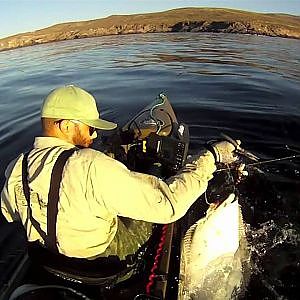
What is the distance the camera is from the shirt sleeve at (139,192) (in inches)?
124

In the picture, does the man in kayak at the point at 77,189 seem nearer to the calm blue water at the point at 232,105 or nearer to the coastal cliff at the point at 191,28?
the calm blue water at the point at 232,105

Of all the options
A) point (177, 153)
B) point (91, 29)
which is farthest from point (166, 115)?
point (91, 29)

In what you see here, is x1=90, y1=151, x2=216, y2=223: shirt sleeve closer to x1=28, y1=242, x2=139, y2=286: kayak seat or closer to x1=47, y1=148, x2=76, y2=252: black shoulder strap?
x1=47, y1=148, x2=76, y2=252: black shoulder strap

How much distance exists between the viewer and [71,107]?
133 inches

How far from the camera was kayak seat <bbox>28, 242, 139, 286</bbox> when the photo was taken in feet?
12.1

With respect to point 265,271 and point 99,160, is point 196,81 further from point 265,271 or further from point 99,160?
point 99,160

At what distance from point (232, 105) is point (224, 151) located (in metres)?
7.84

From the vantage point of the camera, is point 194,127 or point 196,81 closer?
point 194,127

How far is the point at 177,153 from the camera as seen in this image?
5219mm

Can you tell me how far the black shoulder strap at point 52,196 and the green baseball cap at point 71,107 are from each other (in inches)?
12.2

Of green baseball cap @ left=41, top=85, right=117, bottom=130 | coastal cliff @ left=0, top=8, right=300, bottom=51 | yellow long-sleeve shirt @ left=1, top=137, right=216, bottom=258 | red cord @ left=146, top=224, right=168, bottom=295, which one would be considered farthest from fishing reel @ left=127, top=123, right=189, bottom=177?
coastal cliff @ left=0, top=8, right=300, bottom=51

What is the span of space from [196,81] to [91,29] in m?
51.9

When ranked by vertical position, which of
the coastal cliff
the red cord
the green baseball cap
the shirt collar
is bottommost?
the coastal cliff

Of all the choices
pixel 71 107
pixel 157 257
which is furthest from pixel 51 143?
pixel 157 257
